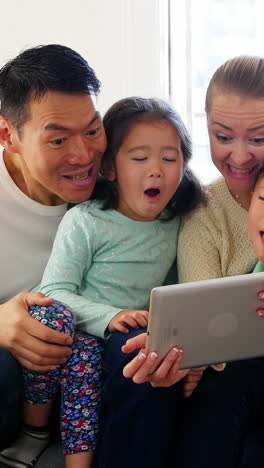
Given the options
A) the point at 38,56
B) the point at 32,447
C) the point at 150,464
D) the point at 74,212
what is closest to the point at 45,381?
the point at 32,447

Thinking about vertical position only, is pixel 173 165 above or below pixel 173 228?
above

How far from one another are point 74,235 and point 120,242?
0.11 metres

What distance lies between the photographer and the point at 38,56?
1.50m

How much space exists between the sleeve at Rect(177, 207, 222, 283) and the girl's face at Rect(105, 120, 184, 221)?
89mm

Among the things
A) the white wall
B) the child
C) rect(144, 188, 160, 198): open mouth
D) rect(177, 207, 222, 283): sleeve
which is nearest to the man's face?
rect(144, 188, 160, 198): open mouth

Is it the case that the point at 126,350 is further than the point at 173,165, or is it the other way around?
the point at 173,165

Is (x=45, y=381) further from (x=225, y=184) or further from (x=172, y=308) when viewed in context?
(x=225, y=184)

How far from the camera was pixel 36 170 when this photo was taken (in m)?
1.54

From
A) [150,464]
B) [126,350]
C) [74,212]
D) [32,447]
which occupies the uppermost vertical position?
[74,212]

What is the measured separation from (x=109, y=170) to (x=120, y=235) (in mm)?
164

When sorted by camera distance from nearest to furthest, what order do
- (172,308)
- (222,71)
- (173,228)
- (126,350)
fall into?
(172,308) < (126,350) < (222,71) < (173,228)

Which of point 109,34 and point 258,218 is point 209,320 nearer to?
point 258,218

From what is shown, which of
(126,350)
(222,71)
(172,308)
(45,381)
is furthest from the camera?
(222,71)

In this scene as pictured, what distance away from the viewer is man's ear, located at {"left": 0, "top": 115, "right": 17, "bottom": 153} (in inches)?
61.5
